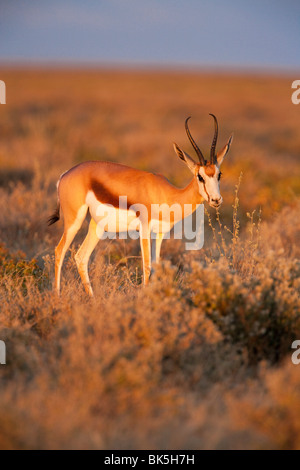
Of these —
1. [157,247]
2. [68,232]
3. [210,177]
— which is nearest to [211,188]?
[210,177]

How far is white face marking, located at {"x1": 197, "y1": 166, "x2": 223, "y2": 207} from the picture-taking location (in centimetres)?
583

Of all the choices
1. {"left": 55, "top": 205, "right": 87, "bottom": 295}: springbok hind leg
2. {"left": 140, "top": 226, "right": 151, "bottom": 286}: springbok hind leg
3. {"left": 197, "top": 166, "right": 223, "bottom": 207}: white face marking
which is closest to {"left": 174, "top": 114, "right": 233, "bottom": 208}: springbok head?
{"left": 197, "top": 166, "right": 223, "bottom": 207}: white face marking

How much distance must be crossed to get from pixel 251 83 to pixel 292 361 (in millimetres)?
65610

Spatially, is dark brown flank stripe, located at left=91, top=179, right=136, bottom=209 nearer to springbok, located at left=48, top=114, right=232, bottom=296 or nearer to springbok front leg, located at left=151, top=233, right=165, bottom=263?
springbok, located at left=48, top=114, right=232, bottom=296

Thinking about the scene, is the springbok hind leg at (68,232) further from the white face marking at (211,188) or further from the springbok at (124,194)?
the white face marking at (211,188)

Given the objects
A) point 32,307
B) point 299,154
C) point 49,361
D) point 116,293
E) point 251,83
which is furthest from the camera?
point 251,83

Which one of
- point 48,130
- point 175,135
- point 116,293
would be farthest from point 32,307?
point 175,135

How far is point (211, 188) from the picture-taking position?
5.90 meters

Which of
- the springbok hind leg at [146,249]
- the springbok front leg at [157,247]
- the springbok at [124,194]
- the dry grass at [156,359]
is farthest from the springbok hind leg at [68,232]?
the springbok front leg at [157,247]

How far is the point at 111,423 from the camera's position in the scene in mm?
3535

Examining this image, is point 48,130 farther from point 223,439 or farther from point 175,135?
point 223,439

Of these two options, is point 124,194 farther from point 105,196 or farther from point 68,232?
point 68,232

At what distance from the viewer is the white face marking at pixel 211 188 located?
583cm

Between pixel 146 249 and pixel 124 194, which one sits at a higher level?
pixel 124 194
